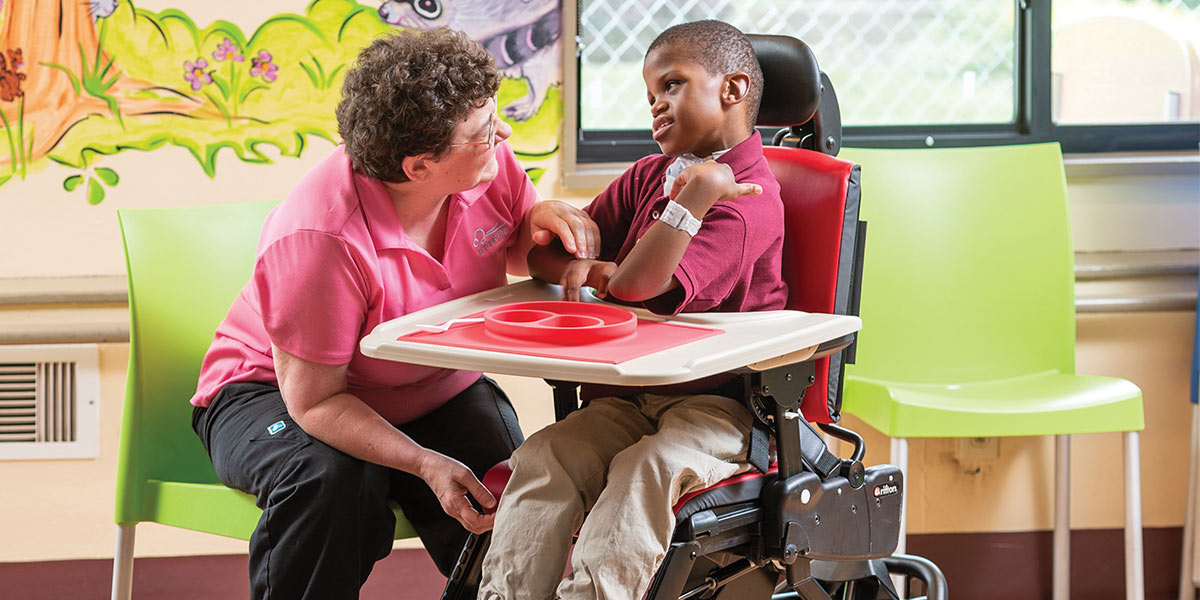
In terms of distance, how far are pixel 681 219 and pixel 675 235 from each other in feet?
0.07

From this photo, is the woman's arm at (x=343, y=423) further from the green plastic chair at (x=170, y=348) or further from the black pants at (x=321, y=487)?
the green plastic chair at (x=170, y=348)

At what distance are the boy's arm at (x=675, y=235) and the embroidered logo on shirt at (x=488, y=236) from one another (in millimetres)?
342

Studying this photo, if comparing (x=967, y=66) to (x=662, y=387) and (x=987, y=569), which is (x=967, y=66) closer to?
(x=987, y=569)

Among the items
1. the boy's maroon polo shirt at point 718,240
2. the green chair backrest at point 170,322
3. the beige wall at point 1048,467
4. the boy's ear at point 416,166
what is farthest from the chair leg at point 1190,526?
the green chair backrest at point 170,322

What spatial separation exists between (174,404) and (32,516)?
74 centimetres

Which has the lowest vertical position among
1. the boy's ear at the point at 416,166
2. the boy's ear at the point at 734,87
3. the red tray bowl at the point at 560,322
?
the red tray bowl at the point at 560,322

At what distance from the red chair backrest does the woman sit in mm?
283

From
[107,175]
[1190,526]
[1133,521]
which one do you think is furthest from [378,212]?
[1190,526]

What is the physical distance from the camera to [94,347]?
7.20 feet

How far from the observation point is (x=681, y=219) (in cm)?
132

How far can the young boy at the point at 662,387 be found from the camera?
125cm

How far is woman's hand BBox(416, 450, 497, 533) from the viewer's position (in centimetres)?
140

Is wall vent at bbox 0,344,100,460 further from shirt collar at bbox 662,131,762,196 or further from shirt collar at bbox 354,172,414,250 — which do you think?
shirt collar at bbox 662,131,762,196

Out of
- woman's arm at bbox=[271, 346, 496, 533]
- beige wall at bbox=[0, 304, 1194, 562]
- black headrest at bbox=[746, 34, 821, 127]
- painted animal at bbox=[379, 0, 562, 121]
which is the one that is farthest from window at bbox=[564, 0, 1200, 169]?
woman's arm at bbox=[271, 346, 496, 533]
